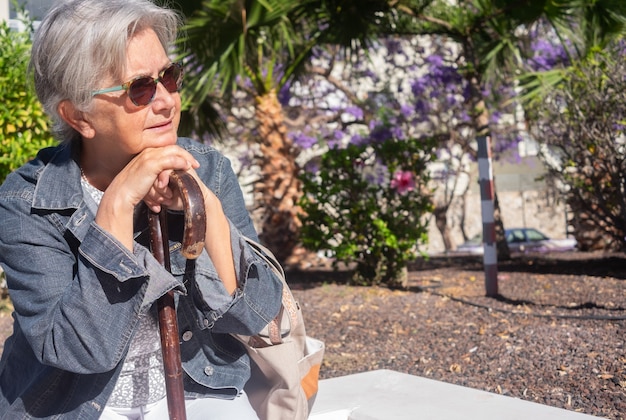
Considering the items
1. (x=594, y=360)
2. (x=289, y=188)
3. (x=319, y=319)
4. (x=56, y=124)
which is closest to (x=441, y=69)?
(x=289, y=188)

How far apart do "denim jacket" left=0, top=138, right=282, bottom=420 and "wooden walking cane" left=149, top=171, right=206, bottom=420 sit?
34mm

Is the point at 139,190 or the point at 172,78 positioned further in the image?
the point at 172,78

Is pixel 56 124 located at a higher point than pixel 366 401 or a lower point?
higher

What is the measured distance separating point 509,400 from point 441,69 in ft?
42.6

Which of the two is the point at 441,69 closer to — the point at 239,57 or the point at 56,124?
the point at 239,57

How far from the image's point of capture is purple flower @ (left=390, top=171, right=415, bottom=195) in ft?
26.3

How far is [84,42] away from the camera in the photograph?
5.19 ft

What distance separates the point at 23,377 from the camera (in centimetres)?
170

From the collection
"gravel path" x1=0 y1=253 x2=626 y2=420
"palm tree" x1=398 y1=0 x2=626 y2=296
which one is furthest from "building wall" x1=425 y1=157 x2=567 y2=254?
"gravel path" x1=0 y1=253 x2=626 y2=420

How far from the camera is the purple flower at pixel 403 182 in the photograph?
802cm

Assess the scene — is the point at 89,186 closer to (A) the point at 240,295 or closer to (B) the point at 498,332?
(A) the point at 240,295

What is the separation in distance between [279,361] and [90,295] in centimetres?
46

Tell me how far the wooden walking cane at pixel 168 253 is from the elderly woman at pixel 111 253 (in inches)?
1.3

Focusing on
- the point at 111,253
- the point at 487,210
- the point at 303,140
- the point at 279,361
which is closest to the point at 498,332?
the point at 487,210
